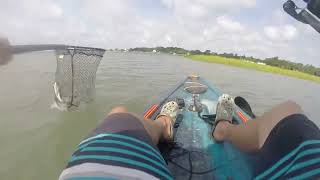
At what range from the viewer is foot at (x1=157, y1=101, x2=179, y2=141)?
10.4ft

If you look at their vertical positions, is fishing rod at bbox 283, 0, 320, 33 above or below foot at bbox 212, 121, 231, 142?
above

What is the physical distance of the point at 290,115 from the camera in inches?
79.5

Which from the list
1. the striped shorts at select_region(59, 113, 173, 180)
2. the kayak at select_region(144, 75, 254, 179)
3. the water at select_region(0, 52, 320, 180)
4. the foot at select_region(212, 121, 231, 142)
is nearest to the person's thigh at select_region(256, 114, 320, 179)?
the kayak at select_region(144, 75, 254, 179)

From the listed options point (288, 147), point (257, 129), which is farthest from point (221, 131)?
point (288, 147)

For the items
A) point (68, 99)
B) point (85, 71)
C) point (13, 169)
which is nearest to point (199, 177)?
point (13, 169)

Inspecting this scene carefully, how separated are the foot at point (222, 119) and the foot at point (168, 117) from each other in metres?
0.52

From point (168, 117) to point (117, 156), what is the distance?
203cm

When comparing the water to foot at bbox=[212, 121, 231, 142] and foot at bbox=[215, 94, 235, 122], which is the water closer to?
foot at bbox=[212, 121, 231, 142]

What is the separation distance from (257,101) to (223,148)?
7993 millimetres

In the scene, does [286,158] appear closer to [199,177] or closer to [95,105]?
[199,177]

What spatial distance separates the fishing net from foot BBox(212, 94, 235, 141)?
7.02 ft

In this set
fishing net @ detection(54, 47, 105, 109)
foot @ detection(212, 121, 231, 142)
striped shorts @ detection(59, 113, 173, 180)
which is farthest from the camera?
fishing net @ detection(54, 47, 105, 109)

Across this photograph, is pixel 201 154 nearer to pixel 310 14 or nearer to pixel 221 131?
pixel 221 131

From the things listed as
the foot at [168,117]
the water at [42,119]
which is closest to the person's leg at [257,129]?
the foot at [168,117]
